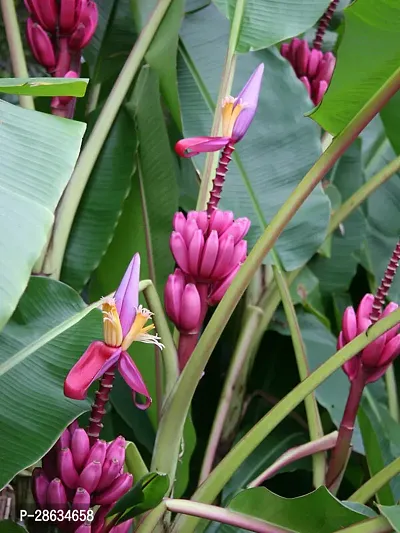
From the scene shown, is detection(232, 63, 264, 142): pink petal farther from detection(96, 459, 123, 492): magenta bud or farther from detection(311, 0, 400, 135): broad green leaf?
detection(96, 459, 123, 492): magenta bud

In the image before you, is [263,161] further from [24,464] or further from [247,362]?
[24,464]

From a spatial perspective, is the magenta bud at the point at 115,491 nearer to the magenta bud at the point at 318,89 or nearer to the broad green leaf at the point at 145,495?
the broad green leaf at the point at 145,495

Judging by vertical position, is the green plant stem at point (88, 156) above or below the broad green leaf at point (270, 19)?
below

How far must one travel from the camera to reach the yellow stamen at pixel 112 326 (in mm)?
359

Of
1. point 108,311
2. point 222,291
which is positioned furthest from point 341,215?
point 108,311

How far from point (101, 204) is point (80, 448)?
293 mm

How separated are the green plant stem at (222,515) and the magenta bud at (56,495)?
7 cm

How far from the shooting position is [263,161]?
2.25 feet

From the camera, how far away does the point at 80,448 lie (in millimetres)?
394

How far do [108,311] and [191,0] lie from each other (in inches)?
21.3

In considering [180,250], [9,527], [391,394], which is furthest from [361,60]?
[391,394]

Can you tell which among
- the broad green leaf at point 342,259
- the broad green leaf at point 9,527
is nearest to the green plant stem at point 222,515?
the broad green leaf at point 9,527

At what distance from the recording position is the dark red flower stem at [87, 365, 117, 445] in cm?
36

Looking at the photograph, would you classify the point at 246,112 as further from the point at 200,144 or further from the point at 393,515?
the point at 393,515
